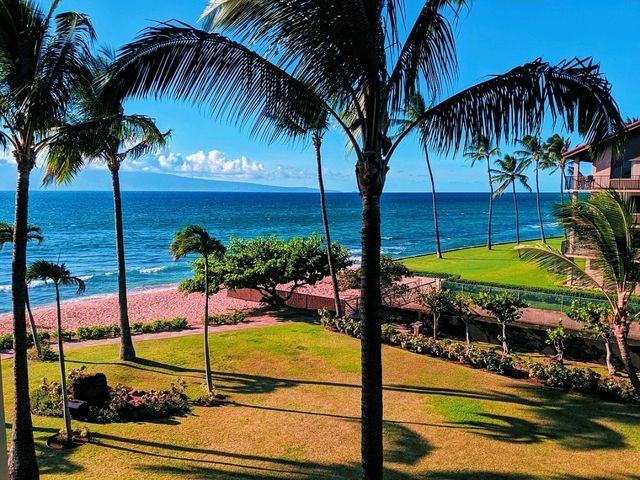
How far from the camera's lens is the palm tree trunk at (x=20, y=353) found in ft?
26.7

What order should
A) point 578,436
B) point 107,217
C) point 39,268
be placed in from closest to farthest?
point 39,268 → point 578,436 → point 107,217

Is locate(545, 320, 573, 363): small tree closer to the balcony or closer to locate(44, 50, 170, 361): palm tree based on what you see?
the balcony

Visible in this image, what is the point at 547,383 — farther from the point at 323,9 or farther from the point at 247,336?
the point at 323,9

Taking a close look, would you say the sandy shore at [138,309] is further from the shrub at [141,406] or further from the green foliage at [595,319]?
the green foliage at [595,319]

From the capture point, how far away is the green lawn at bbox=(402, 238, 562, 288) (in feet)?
101

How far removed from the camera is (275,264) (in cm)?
2556

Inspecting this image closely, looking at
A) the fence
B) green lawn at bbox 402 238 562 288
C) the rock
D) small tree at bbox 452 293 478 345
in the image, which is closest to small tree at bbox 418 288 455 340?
small tree at bbox 452 293 478 345

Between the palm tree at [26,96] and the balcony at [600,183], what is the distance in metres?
23.8

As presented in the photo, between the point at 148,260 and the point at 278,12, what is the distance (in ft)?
182

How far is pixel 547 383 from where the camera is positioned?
1448 centimetres

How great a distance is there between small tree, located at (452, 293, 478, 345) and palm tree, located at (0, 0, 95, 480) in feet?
47.6

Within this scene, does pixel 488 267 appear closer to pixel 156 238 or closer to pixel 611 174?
pixel 611 174

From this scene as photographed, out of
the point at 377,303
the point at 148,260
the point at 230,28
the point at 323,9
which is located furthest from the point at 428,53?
the point at 148,260

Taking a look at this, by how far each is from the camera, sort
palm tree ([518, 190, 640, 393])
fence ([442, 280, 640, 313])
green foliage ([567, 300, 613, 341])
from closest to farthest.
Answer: palm tree ([518, 190, 640, 393])
green foliage ([567, 300, 613, 341])
fence ([442, 280, 640, 313])
